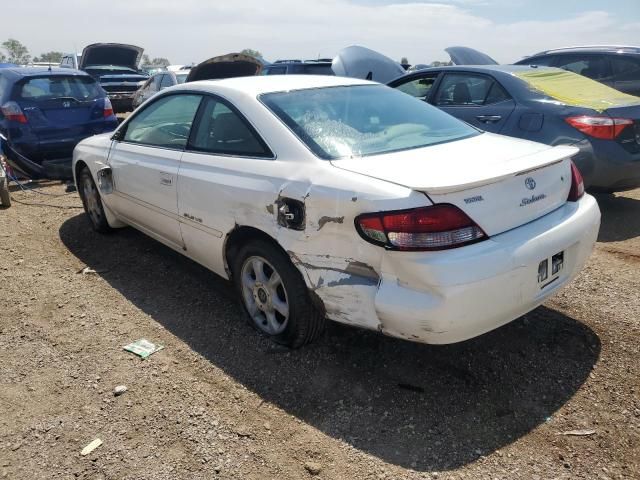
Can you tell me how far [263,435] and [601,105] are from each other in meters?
4.45

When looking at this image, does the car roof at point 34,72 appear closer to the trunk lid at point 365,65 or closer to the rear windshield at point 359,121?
the trunk lid at point 365,65

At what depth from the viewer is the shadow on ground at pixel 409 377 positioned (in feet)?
7.99

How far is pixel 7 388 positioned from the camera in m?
2.88

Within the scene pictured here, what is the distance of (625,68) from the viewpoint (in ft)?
24.6

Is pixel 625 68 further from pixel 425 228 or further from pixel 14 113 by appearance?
pixel 14 113

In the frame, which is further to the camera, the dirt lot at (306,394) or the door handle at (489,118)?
the door handle at (489,118)

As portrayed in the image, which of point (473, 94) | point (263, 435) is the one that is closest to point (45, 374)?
point (263, 435)

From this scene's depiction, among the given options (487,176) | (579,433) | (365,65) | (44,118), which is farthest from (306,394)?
(365,65)

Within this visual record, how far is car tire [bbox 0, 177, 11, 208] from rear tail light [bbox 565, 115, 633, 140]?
621 centimetres

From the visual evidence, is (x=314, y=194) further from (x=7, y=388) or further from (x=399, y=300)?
(x=7, y=388)

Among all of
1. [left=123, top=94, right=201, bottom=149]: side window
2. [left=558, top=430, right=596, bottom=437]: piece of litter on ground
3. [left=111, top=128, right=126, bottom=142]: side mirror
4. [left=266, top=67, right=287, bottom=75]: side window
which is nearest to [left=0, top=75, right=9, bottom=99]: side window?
[left=111, top=128, right=126, bottom=142]: side mirror

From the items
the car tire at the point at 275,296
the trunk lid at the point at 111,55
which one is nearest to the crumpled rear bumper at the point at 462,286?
the car tire at the point at 275,296

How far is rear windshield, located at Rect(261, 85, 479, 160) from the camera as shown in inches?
114

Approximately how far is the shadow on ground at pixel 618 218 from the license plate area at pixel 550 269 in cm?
244
